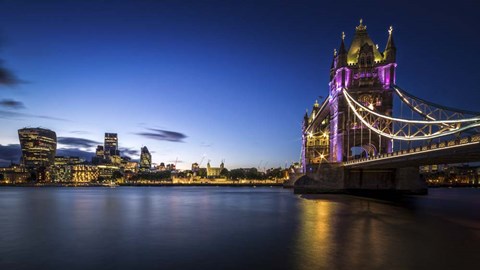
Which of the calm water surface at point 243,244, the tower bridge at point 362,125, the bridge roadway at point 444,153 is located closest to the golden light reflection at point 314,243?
the calm water surface at point 243,244

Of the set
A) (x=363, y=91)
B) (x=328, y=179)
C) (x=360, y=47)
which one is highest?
(x=360, y=47)

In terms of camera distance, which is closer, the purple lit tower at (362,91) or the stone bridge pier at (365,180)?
the stone bridge pier at (365,180)

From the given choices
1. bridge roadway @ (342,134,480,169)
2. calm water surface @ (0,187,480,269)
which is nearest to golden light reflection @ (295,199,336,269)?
calm water surface @ (0,187,480,269)

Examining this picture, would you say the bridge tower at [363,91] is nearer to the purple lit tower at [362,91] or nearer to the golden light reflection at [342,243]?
the purple lit tower at [362,91]

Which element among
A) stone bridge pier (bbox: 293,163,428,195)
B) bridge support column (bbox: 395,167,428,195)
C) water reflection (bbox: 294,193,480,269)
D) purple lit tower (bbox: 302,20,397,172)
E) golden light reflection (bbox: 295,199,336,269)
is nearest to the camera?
water reflection (bbox: 294,193,480,269)

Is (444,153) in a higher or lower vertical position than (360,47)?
lower

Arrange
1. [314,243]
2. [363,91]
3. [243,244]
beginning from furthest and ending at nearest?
[363,91], [243,244], [314,243]

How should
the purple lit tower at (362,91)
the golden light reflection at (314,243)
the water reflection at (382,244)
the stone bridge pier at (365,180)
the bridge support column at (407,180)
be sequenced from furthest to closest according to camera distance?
1. the purple lit tower at (362,91)
2. the stone bridge pier at (365,180)
3. the bridge support column at (407,180)
4. the golden light reflection at (314,243)
5. the water reflection at (382,244)

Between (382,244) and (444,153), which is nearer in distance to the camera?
(382,244)

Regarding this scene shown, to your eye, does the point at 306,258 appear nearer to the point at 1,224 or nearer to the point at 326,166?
the point at 1,224

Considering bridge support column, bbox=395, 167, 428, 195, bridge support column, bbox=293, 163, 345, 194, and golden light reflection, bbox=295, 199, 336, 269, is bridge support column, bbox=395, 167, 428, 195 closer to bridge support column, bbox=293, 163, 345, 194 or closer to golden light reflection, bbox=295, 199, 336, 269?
bridge support column, bbox=293, 163, 345, 194

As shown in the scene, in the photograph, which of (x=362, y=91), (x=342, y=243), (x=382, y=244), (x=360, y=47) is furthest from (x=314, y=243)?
(x=360, y=47)

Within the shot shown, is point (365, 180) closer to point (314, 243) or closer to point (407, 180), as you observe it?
point (407, 180)

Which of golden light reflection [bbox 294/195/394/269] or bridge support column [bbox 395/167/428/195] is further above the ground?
bridge support column [bbox 395/167/428/195]
